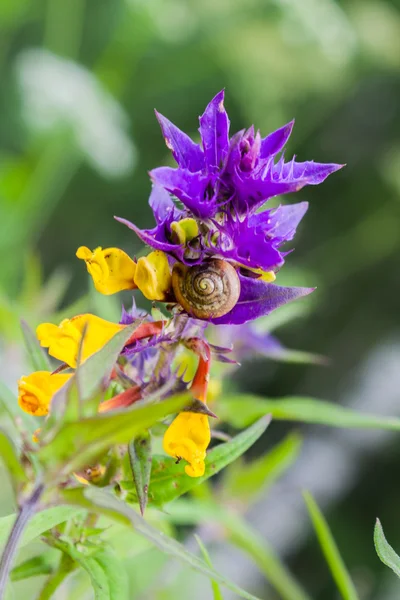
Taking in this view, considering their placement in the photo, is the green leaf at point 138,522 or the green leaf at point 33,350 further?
the green leaf at point 33,350

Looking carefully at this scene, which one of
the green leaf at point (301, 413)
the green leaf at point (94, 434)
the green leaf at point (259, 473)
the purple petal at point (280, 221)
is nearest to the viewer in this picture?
the green leaf at point (94, 434)

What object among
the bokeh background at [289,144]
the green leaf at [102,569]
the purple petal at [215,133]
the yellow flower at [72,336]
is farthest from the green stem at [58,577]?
the bokeh background at [289,144]

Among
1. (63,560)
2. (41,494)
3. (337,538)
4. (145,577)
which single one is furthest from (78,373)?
(337,538)

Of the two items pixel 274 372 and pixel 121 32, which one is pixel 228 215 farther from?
pixel 121 32

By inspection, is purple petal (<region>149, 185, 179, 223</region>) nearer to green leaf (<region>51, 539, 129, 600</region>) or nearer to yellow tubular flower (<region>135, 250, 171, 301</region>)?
yellow tubular flower (<region>135, 250, 171, 301</region>)

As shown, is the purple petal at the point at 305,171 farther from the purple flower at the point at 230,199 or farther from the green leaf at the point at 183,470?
the green leaf at the point at 183,470

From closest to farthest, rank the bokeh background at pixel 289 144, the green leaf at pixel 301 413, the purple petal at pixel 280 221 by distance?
1. the purple petal at pixel 280 221
2. the green leaf at pixel 301 413
3. the bokeh background at pixel 289 144

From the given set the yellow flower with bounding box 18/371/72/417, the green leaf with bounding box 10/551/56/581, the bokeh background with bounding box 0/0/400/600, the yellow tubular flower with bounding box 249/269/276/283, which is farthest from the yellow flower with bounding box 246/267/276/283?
the bokeh background with bounding box 0/0/400/600
